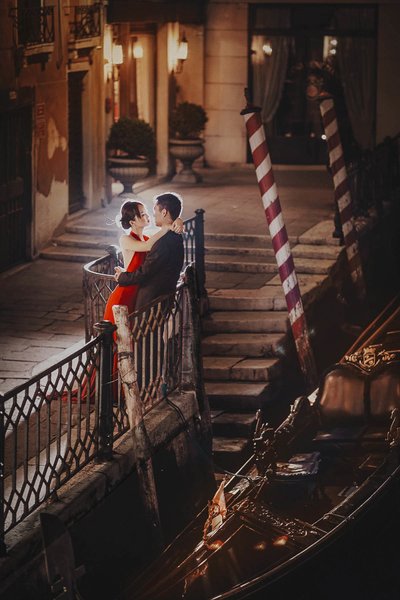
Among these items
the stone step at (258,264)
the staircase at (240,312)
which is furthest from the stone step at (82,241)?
the stone step at (258,264)

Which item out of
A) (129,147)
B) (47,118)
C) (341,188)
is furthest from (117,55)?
(341,188)

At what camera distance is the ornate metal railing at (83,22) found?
57.5ft

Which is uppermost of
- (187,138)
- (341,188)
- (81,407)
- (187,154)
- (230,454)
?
(341,188)

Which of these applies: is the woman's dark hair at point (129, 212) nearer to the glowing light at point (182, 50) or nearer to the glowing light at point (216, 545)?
the glowing light at point (216, 545)

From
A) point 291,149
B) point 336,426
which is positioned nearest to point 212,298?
point 336,426

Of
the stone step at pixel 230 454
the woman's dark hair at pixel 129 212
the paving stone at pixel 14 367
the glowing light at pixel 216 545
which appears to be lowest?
the stone step at pixel 230 454

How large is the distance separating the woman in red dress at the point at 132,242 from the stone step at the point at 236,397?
212cm

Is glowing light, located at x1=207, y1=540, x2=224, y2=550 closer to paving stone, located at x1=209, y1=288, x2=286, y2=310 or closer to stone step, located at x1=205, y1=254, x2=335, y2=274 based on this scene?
paving stone, located at x1=209, y1=288, x2=286, y2=310

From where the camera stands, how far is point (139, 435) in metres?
9.87

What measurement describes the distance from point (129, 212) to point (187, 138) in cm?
1121

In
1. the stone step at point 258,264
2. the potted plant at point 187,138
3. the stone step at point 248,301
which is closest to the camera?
the stone step at point 248,301

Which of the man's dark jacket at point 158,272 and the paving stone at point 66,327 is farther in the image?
the paving stone at point 66,327

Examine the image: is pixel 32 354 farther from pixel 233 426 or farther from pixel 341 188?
pixel 341 188

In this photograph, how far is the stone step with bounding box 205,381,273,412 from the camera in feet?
41.1
